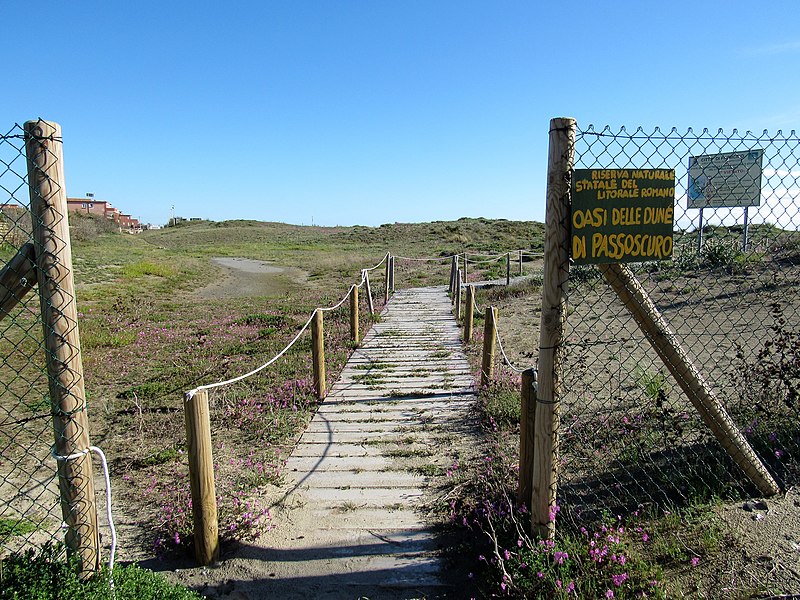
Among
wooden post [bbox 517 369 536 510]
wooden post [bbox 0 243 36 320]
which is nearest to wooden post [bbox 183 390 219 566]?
wooden post [bbox 0 243 36 320]

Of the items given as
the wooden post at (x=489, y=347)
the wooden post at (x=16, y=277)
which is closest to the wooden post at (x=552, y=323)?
the wooden post at (x=16, y=277)

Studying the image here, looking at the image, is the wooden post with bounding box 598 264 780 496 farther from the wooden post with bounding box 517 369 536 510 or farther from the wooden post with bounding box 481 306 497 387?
the wooden post with bounding box 481 306 497 387

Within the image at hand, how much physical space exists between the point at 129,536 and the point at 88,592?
1057 mm

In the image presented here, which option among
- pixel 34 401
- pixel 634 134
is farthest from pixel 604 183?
pixel 34 401

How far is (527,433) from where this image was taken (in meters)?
3.46

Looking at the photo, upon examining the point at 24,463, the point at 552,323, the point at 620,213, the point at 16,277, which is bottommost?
the point at 24,463

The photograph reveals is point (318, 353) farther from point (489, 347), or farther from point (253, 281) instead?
point (253, 281)

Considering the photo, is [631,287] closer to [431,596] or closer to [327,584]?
[431,596]

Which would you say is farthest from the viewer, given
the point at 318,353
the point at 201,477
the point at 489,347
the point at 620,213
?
the point at 489,347

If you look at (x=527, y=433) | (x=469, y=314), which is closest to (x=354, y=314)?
(x=469, y=314)

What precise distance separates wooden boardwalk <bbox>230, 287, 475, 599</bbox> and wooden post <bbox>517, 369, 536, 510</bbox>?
70 cm

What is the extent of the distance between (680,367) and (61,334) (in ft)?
11.0

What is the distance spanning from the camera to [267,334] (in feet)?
36.9

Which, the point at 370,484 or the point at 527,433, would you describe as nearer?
the point at 527,433
